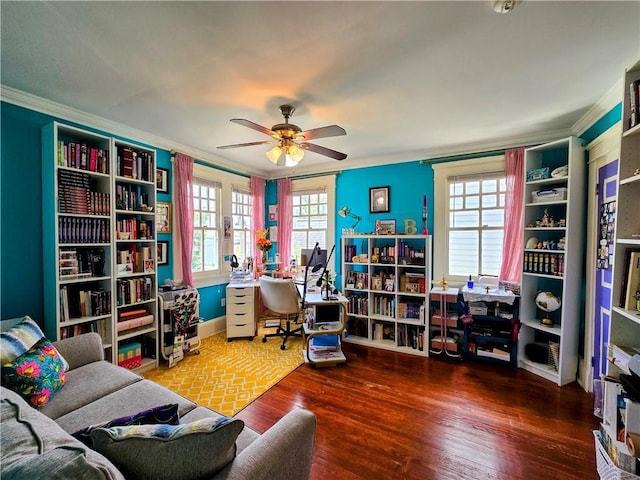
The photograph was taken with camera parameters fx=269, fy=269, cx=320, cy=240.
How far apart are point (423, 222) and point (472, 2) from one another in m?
2.59

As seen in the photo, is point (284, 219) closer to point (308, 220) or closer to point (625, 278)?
point (308, 220)

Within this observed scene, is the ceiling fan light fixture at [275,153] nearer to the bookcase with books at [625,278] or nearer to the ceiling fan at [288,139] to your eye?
the ceiling fan at [288,139]

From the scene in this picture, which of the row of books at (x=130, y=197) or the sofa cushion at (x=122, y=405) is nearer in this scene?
the sofa cushion at (x=122, y=405)

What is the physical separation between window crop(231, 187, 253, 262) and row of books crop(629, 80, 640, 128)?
162 inches

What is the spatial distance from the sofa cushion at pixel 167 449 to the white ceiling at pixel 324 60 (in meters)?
1.83

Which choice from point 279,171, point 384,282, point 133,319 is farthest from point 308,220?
point 133,319

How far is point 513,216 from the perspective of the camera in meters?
3.08

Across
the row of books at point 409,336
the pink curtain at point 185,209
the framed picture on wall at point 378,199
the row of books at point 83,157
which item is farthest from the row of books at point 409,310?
the row of books at point 83,157

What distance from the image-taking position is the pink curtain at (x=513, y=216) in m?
3.04

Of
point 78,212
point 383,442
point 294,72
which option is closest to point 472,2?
point 294,72

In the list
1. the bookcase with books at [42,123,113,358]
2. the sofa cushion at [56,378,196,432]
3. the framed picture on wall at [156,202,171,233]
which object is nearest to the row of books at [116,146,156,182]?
the bookcase with books at [42,123,113,358]

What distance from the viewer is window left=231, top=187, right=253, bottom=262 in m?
4.33

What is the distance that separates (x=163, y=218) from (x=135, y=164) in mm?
740

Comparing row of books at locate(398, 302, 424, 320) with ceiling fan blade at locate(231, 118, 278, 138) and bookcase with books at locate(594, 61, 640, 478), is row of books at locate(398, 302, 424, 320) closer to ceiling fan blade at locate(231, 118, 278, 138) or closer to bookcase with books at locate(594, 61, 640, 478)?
bookcase with books at locate(594, 61, 640, 478)
